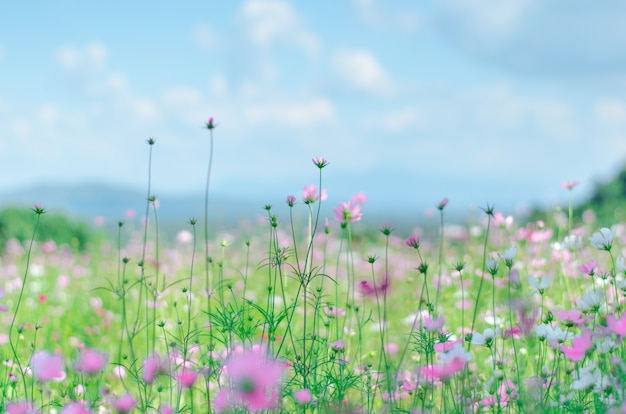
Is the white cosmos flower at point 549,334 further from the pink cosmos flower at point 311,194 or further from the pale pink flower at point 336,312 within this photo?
the pink cosmos flower at point 311,194

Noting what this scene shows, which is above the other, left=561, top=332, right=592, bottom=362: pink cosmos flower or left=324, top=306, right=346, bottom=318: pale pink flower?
left=561, top=332, right=592, bottom=362: pink cosmos flower

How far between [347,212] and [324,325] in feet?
1.44

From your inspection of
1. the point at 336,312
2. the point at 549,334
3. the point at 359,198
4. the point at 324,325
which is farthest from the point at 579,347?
the point at 359,198

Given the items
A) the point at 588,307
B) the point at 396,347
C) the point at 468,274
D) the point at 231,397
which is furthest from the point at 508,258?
the point at 468,274

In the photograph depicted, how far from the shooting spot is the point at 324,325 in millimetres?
2652

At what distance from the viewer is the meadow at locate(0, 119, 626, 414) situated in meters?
2.04

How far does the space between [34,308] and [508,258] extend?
4.56 m

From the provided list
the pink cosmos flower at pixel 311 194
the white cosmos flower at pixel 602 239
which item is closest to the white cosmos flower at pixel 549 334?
the white cosmos flower at pixel 602 239

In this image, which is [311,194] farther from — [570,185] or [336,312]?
[570,185]

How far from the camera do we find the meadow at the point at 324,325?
6.68 ft

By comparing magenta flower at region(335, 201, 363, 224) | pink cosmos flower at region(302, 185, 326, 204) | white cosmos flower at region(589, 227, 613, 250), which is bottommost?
white cosmos flower at region(589, 227, 613, 250)

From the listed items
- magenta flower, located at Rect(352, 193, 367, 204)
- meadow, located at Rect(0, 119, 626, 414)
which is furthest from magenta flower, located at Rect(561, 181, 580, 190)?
magenta flower, located at Rect(352, 193, 367, 204)

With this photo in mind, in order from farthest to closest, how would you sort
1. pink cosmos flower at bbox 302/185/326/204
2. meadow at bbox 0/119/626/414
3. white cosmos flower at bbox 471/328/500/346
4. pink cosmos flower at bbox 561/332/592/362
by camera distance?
1. pink cosmos flower at bbox 302/185/326/204
2. white cosmos flower at bbox 471/328/500/346
3. meadow at bbox 0/119/626/414
4. pink cosmos flower at bbox 561/332/592/362

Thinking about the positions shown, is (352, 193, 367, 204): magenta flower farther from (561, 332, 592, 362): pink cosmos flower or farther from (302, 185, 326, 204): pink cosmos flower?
(561, 332, 592, 362): pink cosmos flower
